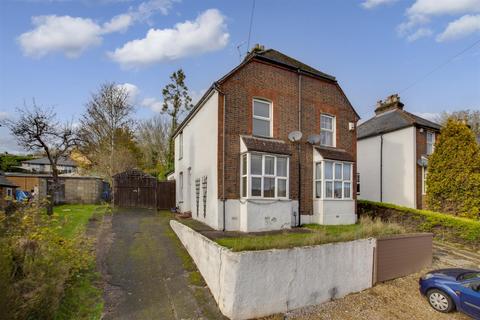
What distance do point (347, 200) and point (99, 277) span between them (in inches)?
431

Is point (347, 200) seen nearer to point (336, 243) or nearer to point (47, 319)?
point (336, 243)

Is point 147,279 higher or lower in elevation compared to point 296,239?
lower

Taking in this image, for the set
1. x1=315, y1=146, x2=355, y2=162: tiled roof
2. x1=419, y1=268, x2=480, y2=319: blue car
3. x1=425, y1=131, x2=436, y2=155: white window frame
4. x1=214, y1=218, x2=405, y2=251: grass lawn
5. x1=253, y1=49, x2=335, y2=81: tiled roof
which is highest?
x1=253, y1=49, x2=335, y2=81: tiled roof

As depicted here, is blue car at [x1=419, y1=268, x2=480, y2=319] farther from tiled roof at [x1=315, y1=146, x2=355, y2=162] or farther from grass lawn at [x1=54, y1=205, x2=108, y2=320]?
grass lawn at [x1=54, y1=205, x2=108, y2=320]

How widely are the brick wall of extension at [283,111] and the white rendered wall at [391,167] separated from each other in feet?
21.1

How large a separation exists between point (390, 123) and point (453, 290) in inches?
597

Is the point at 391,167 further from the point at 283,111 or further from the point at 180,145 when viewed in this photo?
the point at 180,145

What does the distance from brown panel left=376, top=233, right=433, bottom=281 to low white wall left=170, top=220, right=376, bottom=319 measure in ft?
2.61

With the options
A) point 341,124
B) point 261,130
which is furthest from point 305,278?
point 341,124

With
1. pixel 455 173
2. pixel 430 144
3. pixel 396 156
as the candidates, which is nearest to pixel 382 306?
pixel 455 173

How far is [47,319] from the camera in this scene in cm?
534

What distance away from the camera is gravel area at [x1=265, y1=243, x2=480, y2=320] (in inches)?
279

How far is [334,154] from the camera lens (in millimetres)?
13430

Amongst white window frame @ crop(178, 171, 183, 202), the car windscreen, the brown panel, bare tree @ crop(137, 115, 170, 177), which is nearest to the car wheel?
the car windscreen
